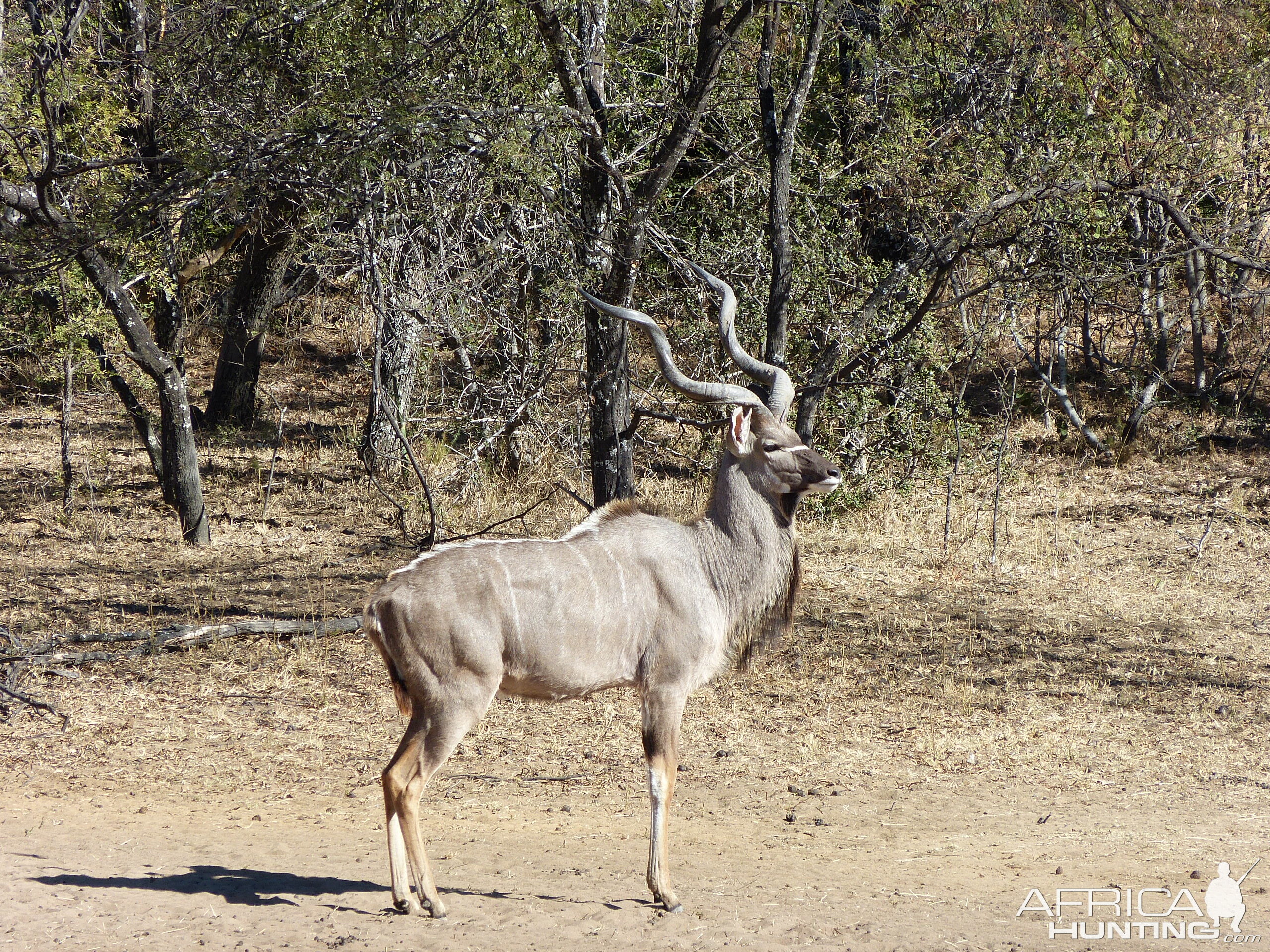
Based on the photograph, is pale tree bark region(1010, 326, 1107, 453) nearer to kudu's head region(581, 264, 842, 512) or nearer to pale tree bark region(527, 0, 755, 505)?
pale tree bark region(527, 0, 755, 505)

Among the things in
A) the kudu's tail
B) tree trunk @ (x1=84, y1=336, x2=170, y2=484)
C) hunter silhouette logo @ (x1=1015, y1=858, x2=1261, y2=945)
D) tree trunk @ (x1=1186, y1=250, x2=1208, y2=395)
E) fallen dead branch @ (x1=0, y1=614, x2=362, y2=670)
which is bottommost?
hunter silhouette logo @ (x1=1015, y1=858, x2=1261, y2=945)

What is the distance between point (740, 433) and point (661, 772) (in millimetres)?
1396

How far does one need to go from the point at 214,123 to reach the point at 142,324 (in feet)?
8.51

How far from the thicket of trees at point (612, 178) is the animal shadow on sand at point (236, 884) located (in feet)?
9.95

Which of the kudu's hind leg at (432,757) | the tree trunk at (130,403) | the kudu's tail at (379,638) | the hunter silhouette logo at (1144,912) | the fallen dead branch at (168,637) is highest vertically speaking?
the tree trunk at (130,403)

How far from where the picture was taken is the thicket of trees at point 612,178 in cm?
743

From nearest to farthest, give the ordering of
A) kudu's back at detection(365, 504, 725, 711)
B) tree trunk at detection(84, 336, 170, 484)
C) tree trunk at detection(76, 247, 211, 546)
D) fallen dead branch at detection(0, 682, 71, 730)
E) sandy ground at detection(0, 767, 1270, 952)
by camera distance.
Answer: sandy ground at detection(0, 767, 1270, 952) → kudu's back at detection(365, 504, 725, 711) → fallen dead branch at detection(0, 682, 71, 730) → tree trunk at detection(76, 247, 211, 546) → tree trunk at detection(84, 336, 170, 484)

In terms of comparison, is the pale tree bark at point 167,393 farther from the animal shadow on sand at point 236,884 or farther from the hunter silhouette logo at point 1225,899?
the hunter silhouette logo at point 1225,899

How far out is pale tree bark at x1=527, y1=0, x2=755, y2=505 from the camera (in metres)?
7.21


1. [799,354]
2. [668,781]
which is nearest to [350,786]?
[668,781]

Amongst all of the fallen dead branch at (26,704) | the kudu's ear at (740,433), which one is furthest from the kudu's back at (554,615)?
the fallen dead branch at (26,704)

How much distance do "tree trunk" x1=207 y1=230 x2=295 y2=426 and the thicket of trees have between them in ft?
4.93

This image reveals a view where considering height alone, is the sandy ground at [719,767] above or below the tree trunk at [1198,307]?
below

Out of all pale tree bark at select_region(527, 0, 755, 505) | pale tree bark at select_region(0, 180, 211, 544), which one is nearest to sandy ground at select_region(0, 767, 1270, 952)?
pale tree bark at select_region(527, 0, 755, 505)
